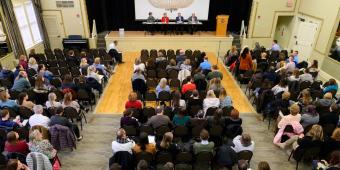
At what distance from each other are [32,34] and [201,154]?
1079 centimetres

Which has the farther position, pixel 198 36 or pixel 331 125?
pixel 198 36

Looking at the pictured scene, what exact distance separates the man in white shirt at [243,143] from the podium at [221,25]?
1008 cm

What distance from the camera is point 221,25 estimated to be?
14.2 metres

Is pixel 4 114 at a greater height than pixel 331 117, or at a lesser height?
greater

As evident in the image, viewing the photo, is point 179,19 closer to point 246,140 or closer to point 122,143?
point 246,140

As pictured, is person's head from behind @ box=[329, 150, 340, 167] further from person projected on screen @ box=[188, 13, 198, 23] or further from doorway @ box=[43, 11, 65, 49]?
doorway @ box=[43, 11, 65, 49]

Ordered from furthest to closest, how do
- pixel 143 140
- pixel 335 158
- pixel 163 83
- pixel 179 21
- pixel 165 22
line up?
pixel 179 21 < pixel 165 22 < pixel 163 83 < pixel 143 140 < pixel 335 158

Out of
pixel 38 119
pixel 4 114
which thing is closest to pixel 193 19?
pixel 38 119

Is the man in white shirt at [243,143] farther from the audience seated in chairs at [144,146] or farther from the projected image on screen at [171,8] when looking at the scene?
the projected image on screen at [171,8]

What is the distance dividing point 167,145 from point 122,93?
15.4 ft

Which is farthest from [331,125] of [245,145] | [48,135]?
[48,135]

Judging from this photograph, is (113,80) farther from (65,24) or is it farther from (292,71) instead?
(292,71)

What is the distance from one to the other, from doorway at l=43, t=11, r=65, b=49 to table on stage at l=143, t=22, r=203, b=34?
14.3 ft

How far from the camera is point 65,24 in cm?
1322
